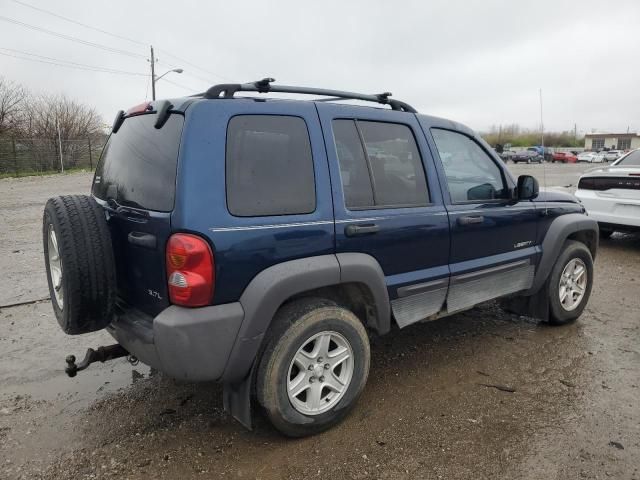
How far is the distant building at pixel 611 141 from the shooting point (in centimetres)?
8450

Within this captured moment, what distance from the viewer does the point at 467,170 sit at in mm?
3682

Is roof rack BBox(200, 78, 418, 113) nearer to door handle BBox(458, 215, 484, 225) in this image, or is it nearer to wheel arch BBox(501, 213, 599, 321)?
door handle BBox(458, 215, 484, 225)

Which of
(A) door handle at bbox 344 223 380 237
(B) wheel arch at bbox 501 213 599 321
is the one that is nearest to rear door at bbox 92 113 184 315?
(A) door handle at bbox 344 223 380 237

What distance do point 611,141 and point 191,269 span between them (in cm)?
10163

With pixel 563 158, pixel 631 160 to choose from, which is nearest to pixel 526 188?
pixel 631 160

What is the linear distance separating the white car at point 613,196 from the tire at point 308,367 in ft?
19.6

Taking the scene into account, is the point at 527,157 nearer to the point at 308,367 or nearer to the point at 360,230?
the point at 360,230

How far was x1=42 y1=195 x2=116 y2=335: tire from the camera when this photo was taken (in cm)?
253

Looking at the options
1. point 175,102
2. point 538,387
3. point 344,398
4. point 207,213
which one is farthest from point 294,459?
point 175,102

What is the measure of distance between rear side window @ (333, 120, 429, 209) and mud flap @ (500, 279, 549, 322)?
Answer: 1.74 m

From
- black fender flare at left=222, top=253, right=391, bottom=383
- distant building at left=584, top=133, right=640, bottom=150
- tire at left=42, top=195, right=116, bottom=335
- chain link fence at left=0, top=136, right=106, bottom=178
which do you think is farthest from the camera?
distant building at left=584, top=133, right=640, bottom=150

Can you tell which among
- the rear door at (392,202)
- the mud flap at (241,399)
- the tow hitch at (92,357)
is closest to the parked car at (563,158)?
the rear door at (392,202)

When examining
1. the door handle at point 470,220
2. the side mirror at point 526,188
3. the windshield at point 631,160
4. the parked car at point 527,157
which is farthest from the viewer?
the parked car at point 527,157

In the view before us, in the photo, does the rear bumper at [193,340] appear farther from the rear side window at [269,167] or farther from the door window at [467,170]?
the door window at [467,170]
